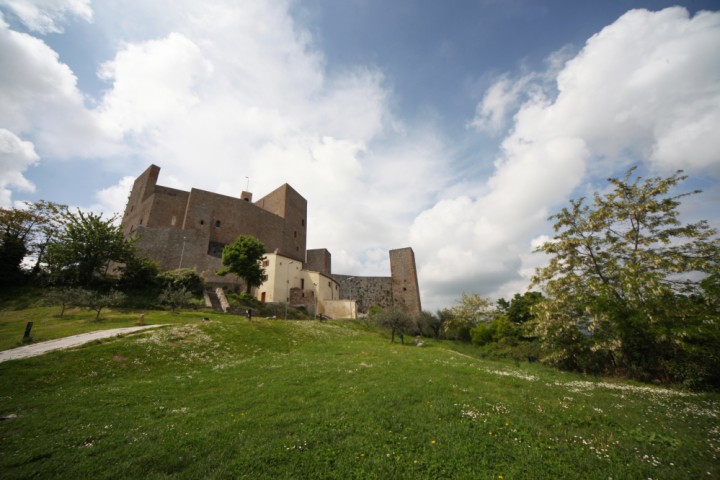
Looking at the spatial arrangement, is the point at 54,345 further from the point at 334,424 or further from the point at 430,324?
the point at 430,324

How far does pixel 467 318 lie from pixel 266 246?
34.9m

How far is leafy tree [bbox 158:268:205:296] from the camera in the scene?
29.5 metres

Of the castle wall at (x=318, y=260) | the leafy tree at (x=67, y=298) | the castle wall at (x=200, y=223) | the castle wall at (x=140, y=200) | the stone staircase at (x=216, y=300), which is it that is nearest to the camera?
the leafy tree at (x=67, y=298)

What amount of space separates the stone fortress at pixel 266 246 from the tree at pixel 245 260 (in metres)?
2.31

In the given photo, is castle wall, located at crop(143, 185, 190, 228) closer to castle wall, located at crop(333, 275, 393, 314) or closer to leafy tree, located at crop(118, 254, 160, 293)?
leafy tree, located at crop(118, 254, 160, 293)

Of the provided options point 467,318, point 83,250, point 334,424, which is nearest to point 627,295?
point 334,424

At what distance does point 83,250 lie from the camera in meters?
26.5

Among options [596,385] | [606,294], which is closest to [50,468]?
[596,385]

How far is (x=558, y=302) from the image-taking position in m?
16.2

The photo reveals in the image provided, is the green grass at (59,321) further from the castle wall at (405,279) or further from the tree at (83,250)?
the castle wall at (405,279)

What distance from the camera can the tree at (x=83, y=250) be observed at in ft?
85.3

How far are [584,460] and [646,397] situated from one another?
6.78 metres

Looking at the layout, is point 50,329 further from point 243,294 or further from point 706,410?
point 706,410

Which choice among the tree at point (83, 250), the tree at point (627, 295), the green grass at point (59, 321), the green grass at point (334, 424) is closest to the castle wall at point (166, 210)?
the tree at point (83, 250)
